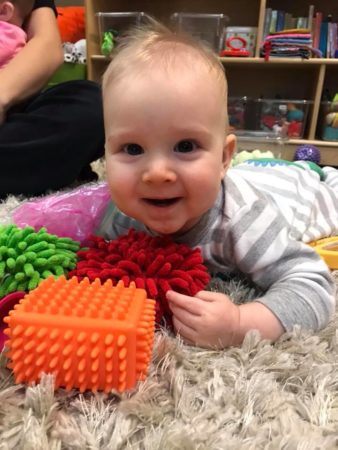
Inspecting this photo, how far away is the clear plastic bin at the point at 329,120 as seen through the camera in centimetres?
195

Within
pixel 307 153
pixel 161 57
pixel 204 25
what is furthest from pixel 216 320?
pixel 204 25

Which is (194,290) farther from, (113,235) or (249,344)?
(113,235)

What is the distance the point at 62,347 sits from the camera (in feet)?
1.20

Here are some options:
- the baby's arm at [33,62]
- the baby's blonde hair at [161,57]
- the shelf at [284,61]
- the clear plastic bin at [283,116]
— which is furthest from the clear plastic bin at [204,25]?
the baby's blonde hair at [161,57]

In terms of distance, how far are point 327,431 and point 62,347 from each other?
23cm

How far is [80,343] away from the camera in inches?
14.3

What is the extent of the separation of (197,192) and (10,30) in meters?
0.82

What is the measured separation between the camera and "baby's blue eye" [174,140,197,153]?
1.64ft

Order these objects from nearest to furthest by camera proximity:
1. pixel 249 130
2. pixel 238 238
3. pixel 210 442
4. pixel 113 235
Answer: pixel 210 442 < pixel 238 238 < pixel 113 235 < pixel 249 130

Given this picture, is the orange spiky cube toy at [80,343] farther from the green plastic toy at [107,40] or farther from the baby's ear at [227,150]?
the green plastic toy at [107,40]

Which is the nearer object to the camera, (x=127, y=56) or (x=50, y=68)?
(x=127, y=56)

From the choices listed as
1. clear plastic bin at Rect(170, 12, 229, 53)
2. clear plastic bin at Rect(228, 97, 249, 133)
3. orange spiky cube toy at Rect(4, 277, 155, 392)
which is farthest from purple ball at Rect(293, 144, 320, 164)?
orange spiky cube toy at Rect(4, 277, 155, 392)

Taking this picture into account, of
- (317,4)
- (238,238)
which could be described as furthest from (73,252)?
(317,4)

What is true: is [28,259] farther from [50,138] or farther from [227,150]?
[50,138]
